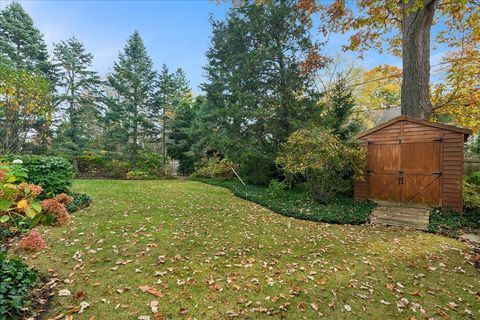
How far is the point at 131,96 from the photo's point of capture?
16.0 meters

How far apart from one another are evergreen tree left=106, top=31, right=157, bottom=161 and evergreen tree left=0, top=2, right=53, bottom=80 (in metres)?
4.90

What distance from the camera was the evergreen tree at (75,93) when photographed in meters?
14.8

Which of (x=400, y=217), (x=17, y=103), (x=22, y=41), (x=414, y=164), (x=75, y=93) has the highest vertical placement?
(x=22, y=41)

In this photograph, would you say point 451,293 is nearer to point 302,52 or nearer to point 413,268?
point 413,268

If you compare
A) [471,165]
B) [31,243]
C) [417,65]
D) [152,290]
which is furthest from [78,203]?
[471,165]

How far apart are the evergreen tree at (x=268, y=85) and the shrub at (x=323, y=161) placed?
2610mm

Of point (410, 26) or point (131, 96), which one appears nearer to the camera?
point (410, 26)

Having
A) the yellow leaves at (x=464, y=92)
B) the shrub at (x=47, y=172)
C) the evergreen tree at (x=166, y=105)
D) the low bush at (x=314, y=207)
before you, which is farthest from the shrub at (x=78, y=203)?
the yellow leaves at (x=464, y=92)

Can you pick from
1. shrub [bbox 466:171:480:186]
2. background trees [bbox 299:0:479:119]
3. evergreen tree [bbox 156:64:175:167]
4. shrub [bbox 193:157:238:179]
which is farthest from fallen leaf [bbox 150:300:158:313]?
evergreen tree [bbox 156:64:175:167]

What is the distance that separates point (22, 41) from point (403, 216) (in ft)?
78.9

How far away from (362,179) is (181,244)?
6.27m

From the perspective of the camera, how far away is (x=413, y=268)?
147 inches

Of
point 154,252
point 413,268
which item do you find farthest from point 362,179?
point 154,252

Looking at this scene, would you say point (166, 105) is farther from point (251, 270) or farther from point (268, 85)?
point (251, 270)
